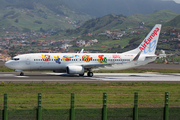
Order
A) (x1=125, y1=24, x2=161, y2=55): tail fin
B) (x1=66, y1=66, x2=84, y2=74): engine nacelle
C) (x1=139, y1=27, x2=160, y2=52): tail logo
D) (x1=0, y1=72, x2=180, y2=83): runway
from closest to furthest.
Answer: (x1=0, y1=72, x2=180, y2=83): runway < (x1=66, y1=66, x2=84, y2=74): engine nacelle < (x1=125, y1=24, x2=161, y2=55): tail fin < (x1=139, y1=27, x2=160, y2=52): tail logo

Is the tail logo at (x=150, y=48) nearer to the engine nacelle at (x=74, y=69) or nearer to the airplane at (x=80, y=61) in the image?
the airplane at (x=80, y=61)

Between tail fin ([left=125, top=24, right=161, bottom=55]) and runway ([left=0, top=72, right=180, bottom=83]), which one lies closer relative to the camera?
runway ([left=0, top=72, right=180, bottom=83])

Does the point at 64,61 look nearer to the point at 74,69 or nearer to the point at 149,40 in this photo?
the point at 74,69

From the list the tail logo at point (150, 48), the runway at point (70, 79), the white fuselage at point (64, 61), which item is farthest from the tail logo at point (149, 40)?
the runway at point (70, 79)

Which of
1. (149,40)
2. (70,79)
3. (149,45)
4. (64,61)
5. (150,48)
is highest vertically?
(149,40)

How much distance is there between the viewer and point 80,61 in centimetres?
4844

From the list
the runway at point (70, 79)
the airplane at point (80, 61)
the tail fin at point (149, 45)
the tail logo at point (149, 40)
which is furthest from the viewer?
the tail logo at point (149, 40)

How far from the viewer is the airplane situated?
45.3 metres

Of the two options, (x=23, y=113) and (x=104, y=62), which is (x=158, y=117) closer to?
(x=23, y=113)

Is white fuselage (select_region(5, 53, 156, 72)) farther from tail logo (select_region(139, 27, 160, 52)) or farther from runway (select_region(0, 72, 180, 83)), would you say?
tail logo (select_region(139, 27, 160, 52))

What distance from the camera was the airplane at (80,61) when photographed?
4534cm

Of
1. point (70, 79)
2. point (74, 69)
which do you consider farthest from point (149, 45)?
point (70, 79)

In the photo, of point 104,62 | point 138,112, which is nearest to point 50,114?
point 138,112

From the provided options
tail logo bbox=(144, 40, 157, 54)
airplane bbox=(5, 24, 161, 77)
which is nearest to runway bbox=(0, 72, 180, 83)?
A: airplane bbox=(5, 24, 161, 77)
